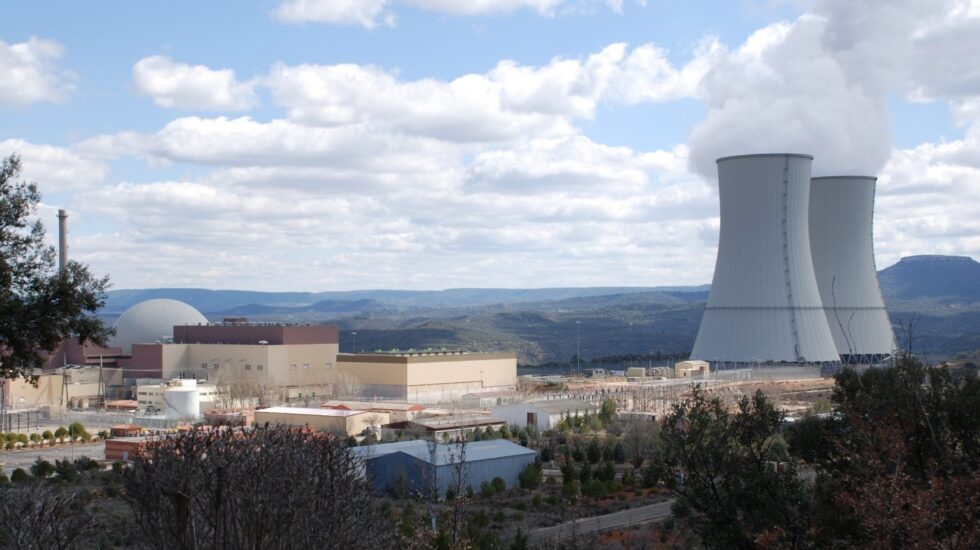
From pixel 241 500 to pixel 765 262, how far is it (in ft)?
104

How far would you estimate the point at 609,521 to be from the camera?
19.5m

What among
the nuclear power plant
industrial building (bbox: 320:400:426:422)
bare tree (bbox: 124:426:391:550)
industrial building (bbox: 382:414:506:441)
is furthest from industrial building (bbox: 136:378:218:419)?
Result: bare tree (bbox: 124:426:391:550)

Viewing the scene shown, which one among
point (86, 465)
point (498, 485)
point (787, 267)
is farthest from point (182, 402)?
point (787, 267)

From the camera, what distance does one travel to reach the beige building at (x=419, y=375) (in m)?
46.4

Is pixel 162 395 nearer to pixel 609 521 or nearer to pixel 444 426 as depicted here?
pixel 444 426

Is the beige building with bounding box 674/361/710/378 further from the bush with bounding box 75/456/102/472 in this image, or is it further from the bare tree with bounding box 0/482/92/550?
the bare tree with bounding box 0/482/92/550

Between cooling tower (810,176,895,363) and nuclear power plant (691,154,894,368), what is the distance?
0.13 feet

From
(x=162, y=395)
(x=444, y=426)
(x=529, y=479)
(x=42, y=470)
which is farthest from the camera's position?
(x=162, y=395)

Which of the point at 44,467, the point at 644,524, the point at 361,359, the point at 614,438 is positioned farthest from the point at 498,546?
the point at 361,359

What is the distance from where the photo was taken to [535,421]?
3544 centimetres

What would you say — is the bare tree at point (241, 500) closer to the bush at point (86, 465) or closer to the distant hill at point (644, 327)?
the bush at point (86, 465)

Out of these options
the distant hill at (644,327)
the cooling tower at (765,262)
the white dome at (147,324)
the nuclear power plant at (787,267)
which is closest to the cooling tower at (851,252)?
the nuclear power plant at (787,267)

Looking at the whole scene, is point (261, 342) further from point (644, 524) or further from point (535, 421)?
point (644, 524)

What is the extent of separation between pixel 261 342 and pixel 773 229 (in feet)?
79.3
